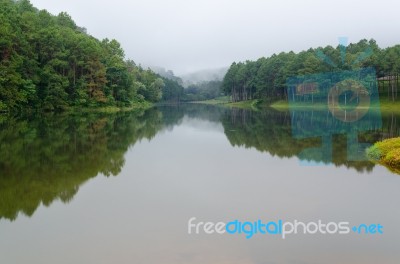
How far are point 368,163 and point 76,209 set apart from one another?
1385cm

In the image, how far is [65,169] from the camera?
1633 cm

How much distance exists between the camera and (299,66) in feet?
325

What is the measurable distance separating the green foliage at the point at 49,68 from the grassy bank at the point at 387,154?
41526mm

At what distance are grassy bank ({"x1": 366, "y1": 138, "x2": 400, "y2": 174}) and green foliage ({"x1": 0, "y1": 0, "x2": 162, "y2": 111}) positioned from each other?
136 ft

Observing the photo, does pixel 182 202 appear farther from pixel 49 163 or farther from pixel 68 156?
pixel 68 156

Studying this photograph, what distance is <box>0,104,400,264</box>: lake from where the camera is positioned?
27.2 feet

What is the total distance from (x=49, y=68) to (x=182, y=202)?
54.8 metres

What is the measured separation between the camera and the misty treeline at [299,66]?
7912 centimetres

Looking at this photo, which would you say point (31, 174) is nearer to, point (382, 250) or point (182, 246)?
point (182, 246)
